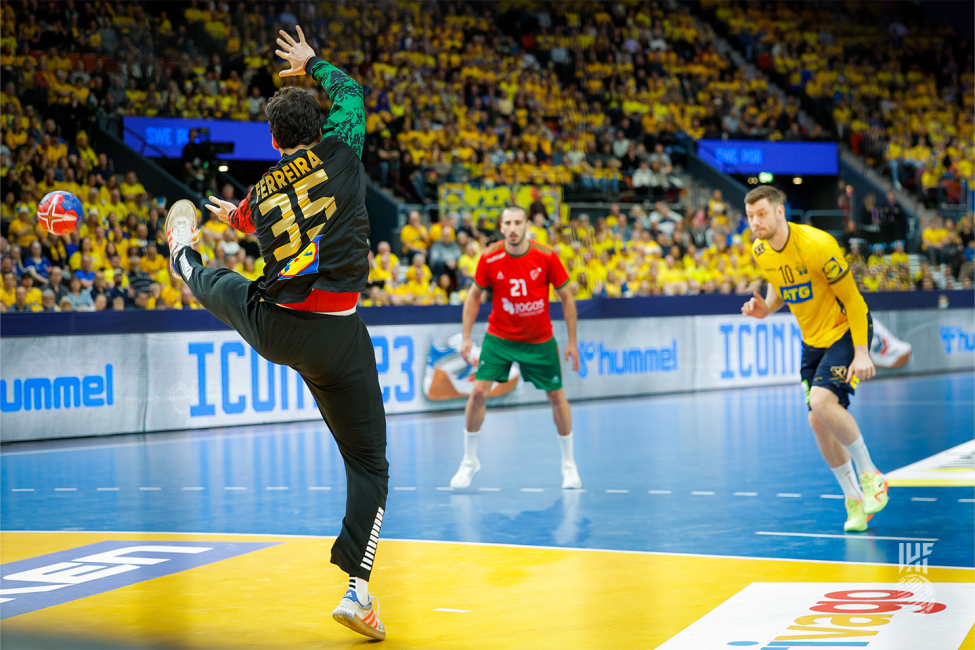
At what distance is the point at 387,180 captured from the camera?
19734 millimetres

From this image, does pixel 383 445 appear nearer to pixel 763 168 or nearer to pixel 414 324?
pixel 414 324

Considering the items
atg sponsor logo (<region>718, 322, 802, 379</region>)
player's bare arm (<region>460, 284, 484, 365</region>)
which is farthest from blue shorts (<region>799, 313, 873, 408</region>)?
atg sponsor logo (<region>718, 322, 802, 379</region>)

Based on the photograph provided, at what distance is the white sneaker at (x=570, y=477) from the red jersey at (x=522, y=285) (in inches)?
40.0

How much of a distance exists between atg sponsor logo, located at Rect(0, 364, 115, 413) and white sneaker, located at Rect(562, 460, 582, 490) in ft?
20.7

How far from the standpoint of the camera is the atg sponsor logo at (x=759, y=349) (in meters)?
18.4

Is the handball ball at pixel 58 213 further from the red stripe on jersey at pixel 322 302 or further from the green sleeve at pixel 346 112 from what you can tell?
the red stripe on jersey at pixel 322 302

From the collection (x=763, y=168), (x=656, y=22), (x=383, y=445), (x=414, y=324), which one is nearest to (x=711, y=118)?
(x=763, y=168)

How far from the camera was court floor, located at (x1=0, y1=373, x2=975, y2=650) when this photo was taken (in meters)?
4.57

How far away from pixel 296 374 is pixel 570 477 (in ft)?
20.3

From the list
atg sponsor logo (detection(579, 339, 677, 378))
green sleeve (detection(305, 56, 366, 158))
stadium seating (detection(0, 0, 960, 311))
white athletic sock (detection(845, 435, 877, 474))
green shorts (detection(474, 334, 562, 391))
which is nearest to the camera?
green sleeve (detection(305, 56, 366, 158))

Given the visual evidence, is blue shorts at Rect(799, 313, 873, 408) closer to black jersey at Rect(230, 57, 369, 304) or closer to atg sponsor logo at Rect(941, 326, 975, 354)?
black jersey at Rect(230, 57, 369, 304)

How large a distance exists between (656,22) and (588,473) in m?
22.2

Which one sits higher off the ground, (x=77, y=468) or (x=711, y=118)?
(x=711, y=118)

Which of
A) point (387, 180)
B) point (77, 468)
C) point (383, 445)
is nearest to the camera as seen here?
point (383, 445)
